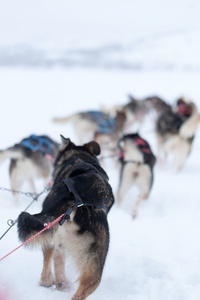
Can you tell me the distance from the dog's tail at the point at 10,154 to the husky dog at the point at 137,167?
44.8 inches

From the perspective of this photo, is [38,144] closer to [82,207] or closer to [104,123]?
[82,207]

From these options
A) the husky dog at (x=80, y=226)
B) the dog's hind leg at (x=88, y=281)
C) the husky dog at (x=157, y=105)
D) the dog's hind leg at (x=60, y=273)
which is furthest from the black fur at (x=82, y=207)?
the husky dog at (x=157, y=105)

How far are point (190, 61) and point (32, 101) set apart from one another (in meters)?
14.4

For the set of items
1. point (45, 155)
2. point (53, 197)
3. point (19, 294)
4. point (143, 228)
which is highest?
point (53, 197)

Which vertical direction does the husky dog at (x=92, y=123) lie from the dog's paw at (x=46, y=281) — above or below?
above

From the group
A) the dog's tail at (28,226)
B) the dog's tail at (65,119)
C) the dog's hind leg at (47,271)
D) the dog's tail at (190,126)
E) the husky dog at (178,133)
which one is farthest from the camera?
the dog's tail at (65,119)

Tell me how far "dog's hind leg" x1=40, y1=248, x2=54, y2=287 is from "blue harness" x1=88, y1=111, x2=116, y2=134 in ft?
12.8

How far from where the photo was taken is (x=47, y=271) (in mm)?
2146

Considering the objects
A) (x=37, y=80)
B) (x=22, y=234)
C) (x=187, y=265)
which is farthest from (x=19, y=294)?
(x=37, y=80)

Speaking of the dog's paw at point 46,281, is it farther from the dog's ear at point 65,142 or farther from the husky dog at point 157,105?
the husky dog at point 157,105

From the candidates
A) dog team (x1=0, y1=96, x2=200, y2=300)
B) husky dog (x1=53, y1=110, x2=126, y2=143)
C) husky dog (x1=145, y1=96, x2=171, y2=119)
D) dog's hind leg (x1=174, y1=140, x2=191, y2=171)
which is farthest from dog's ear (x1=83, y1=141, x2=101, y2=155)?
husky dog (x1=145, y1=96, x2=171, y2=119)

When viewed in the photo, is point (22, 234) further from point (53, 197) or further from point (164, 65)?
point (164, 65)

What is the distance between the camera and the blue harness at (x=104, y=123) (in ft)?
19.4

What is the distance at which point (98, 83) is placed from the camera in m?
16.0
